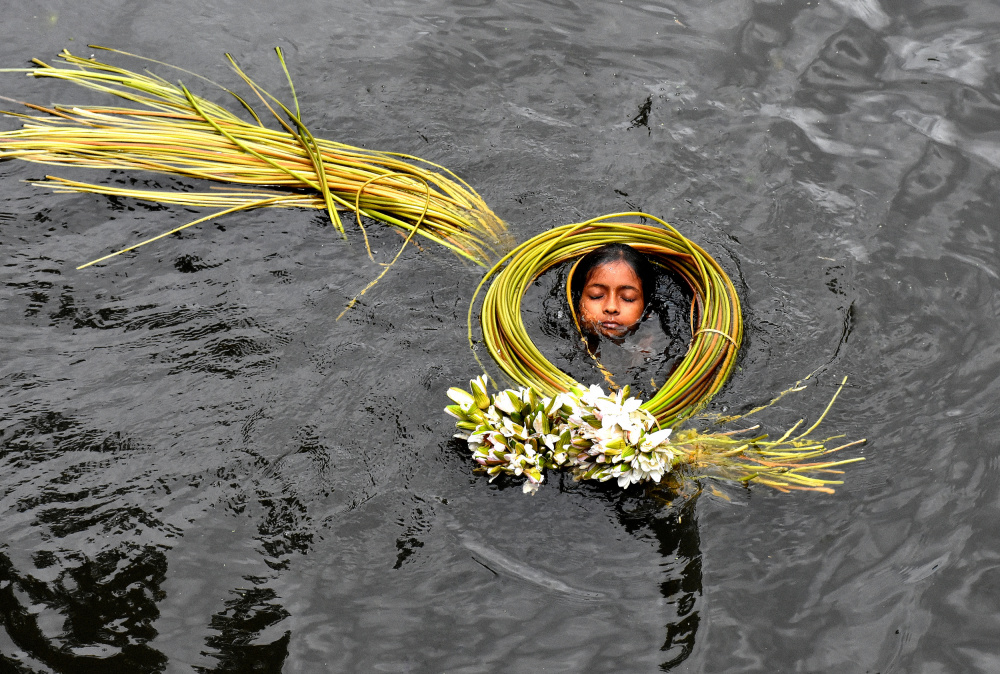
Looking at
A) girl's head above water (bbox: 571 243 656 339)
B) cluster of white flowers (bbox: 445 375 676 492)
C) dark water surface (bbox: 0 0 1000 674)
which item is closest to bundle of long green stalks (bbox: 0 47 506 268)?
dark water surface (bbox: 0 0 1000 674)

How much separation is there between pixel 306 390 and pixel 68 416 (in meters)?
1.22

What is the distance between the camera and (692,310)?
5.27m

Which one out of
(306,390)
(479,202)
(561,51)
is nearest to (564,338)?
(479,202)

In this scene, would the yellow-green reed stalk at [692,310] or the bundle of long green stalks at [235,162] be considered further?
the bundle of long green stalks at [235,162]

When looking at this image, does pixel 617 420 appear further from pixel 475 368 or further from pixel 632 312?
pixel 632 312

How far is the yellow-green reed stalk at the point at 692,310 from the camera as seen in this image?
4629 mm

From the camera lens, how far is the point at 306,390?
4.77 meters

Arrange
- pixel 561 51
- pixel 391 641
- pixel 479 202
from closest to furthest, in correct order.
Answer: pixel 391 641
pixel 479 202
pixel 561 51

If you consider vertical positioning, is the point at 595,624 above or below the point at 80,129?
below

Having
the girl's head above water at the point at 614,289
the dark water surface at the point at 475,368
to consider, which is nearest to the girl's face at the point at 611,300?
the girl's head above water at the point at 614,289

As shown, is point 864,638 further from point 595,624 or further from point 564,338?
point 564,338

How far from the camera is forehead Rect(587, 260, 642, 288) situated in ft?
16.8

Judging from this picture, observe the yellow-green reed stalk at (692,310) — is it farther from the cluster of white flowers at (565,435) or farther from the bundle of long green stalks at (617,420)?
the cluster of white flowers at (565,435)

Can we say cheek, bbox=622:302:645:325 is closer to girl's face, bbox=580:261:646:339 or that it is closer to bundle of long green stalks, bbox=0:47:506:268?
girl's face, bbox=580:261:646:339
